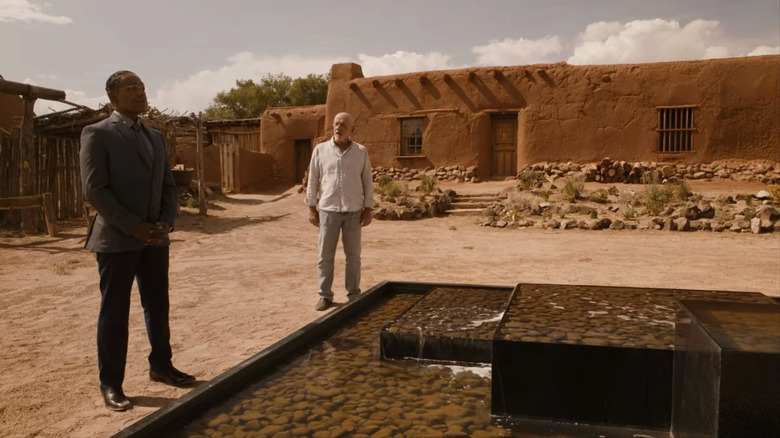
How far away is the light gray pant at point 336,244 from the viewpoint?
16.2 feet

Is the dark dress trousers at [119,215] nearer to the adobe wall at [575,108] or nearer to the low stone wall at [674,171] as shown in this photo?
the low stone wall at [674,171]

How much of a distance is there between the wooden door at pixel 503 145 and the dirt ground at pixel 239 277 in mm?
5353

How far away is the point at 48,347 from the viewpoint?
404 cm

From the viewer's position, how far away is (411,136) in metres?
18.5

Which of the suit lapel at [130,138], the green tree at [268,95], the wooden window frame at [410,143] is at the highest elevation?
the green tree at [268,95]

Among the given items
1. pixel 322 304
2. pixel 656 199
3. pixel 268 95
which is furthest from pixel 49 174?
pixel 268 95

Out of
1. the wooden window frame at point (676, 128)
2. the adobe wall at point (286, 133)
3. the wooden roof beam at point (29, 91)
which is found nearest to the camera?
the wooden roof beam at point (29, 91)

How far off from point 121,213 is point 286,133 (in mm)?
19353

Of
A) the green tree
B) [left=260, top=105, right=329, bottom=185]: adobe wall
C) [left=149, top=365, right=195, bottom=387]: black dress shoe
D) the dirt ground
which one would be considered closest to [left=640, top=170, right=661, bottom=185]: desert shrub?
the dirt ground

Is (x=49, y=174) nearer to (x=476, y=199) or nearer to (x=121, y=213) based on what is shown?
(x=476, y=199)

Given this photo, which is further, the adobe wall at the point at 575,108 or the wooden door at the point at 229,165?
the wooden door at the point at 229,165

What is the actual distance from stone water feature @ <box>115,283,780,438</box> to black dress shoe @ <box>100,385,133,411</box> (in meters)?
0.58

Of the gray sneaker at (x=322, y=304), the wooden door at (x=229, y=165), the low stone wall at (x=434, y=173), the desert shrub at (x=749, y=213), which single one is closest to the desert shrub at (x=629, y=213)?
the desert shrub at (x=749, y=213)

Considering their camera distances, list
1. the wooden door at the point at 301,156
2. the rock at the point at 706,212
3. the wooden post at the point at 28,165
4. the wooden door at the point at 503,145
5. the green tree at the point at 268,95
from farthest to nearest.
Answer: the green tree at the point at 268,95
the wooden door at the point at 301,156
the wooden door at the point at 503,145
the rock at the point at 706,212
the wooden post at the point at 28,165
